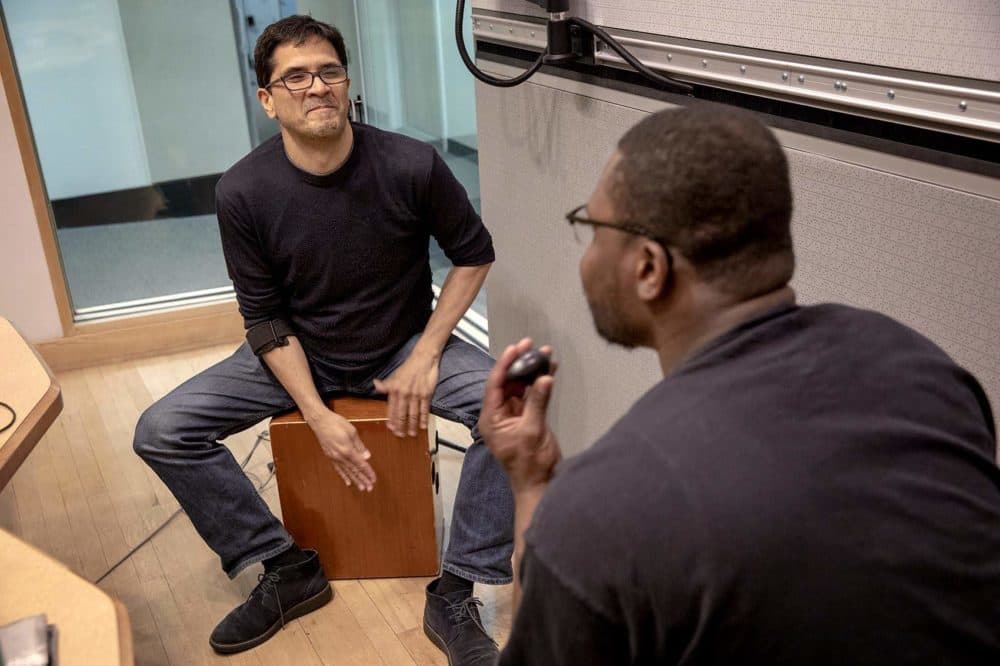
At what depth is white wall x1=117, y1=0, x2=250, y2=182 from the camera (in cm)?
297

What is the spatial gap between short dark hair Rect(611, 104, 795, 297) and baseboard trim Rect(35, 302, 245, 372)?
2.49 metres

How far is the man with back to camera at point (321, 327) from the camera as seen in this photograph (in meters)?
1.97

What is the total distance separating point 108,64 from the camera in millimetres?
2967

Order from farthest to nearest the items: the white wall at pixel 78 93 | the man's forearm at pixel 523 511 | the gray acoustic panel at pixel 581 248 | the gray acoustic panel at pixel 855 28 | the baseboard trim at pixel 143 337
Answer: the baseboard trim at pixel 143 337 → the white wall at pixel 78 93 → the gray acoustic panel at pixel 581 248 → the gray acoustic panel at pixel 855 28 → the man's forearm at pixel 523 511

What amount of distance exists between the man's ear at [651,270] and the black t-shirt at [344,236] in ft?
3.45

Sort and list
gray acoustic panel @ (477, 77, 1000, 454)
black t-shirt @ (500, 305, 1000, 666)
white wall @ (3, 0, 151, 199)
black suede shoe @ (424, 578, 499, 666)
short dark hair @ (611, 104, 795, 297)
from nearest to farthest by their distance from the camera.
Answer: black t-shirt @ (500, 305, 1000, 666) < short dark hair @ (611, 104, 795, 297) < gray acoustic panel @ (477, 77, 1000, 454) < black suede shoe @ (424, 578, 499, 666) < white wall @ (3, 0, 151, 199)

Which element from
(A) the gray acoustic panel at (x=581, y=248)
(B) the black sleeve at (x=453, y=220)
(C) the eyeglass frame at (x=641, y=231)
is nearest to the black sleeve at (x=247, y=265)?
(B) the black sleeve at (x=453, y=220)

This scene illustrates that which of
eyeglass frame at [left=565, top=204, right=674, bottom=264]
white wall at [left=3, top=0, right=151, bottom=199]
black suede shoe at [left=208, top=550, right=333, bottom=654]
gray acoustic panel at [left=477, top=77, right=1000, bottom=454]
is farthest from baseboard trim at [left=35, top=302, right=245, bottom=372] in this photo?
eyeglass frame at [left=565, top=204, right=674, bottom=264]

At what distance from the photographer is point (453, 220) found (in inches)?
79.9

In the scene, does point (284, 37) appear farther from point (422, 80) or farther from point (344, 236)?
point (422, 80)

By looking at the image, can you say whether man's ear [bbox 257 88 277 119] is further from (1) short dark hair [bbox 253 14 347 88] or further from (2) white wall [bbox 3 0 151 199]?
(2) white wall [bbox 3 0 151 199]

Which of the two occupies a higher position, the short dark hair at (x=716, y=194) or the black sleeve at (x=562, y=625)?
the short dark hair at (x=716, y=194)

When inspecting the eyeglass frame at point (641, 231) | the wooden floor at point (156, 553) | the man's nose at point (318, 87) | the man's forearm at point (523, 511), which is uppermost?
the eyeglass frame at point (641, 231)

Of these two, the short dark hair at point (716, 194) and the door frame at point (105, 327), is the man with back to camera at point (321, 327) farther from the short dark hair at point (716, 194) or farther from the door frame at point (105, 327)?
the door frame at point (105, 327)
